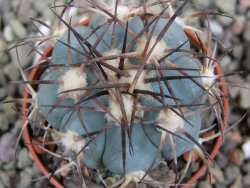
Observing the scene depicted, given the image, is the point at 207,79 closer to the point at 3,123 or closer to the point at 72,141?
the point at 72,141

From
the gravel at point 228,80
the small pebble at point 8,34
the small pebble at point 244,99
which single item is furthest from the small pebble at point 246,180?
the small pebble at point 8,34

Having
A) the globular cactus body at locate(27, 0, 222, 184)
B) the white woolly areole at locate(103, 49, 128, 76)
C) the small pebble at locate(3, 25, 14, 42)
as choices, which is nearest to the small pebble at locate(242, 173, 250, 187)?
the globular cactus body at locate(27, 0, 222, 184)

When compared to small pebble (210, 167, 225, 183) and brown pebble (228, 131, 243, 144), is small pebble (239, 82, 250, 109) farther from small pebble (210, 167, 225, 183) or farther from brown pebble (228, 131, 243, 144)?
small pebble (210, 167, 225, 183)

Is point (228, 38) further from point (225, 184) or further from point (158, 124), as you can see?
point (158, 124)

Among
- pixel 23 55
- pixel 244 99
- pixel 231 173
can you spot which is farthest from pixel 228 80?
pixel 23 55

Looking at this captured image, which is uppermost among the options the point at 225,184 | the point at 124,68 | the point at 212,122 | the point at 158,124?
the point at 124,68

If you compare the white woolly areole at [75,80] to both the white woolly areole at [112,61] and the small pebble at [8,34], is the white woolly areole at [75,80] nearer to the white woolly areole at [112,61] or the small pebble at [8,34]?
the white woolly areole at [112,61]

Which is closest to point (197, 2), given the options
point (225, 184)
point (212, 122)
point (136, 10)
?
point (212, 122)
